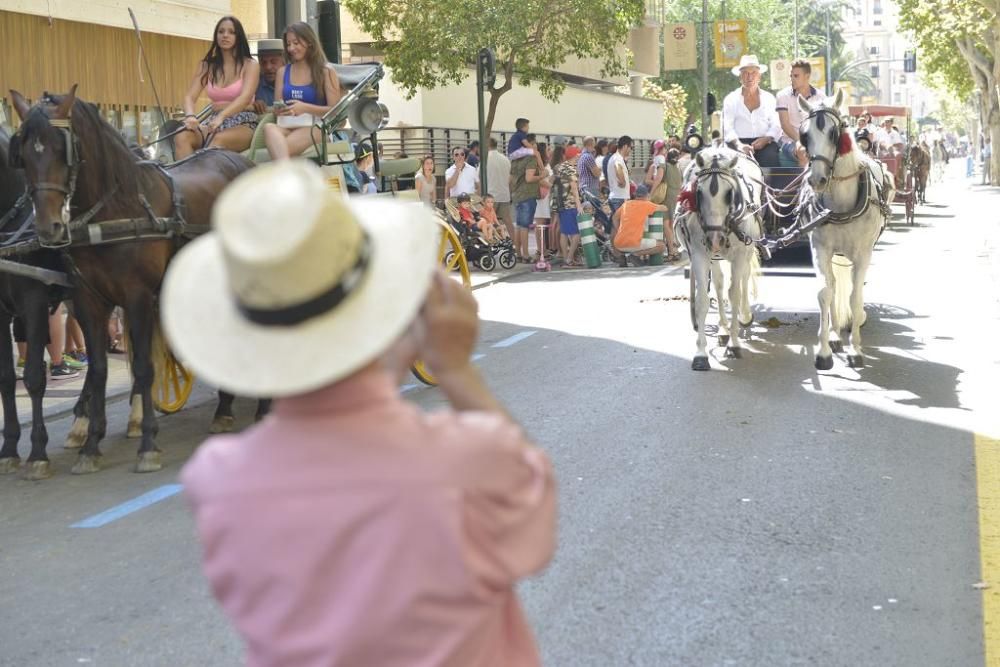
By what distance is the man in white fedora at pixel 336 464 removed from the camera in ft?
7.07

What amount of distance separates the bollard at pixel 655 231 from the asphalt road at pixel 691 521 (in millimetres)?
9483

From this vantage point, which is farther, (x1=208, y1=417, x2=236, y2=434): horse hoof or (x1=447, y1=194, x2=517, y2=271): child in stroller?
(x1=447, y1=194, x2=517, y2=271): child in stroller

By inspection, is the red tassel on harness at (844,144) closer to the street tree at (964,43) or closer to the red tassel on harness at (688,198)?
the red tassel on harness at (688,198)

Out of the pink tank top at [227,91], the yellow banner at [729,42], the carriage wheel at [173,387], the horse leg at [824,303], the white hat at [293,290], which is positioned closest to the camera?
the white hat at [293,290]

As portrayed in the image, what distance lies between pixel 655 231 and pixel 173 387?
13.3 meters

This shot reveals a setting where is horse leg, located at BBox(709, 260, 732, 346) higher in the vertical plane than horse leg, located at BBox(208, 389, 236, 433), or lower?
higher

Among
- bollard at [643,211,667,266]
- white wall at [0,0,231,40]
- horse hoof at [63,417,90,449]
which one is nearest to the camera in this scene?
horse hoof at [63,417,90,449]

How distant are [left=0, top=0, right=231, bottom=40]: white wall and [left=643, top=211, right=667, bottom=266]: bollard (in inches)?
286

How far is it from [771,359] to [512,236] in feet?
41.4

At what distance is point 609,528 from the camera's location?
6938 millimetres

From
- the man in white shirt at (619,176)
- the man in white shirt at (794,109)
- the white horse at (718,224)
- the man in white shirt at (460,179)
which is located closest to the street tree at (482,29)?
the man in white shirt at (460,179)

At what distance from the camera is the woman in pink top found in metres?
10.7

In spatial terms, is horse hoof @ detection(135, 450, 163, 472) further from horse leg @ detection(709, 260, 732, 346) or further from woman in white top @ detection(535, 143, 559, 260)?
woman in white top @ detection(535, 143, 559, 260)

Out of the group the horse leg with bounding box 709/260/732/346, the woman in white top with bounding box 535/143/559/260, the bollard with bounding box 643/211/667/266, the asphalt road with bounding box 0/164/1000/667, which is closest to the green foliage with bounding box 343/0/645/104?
the woman in white top with bounding box 535/143/559/260
